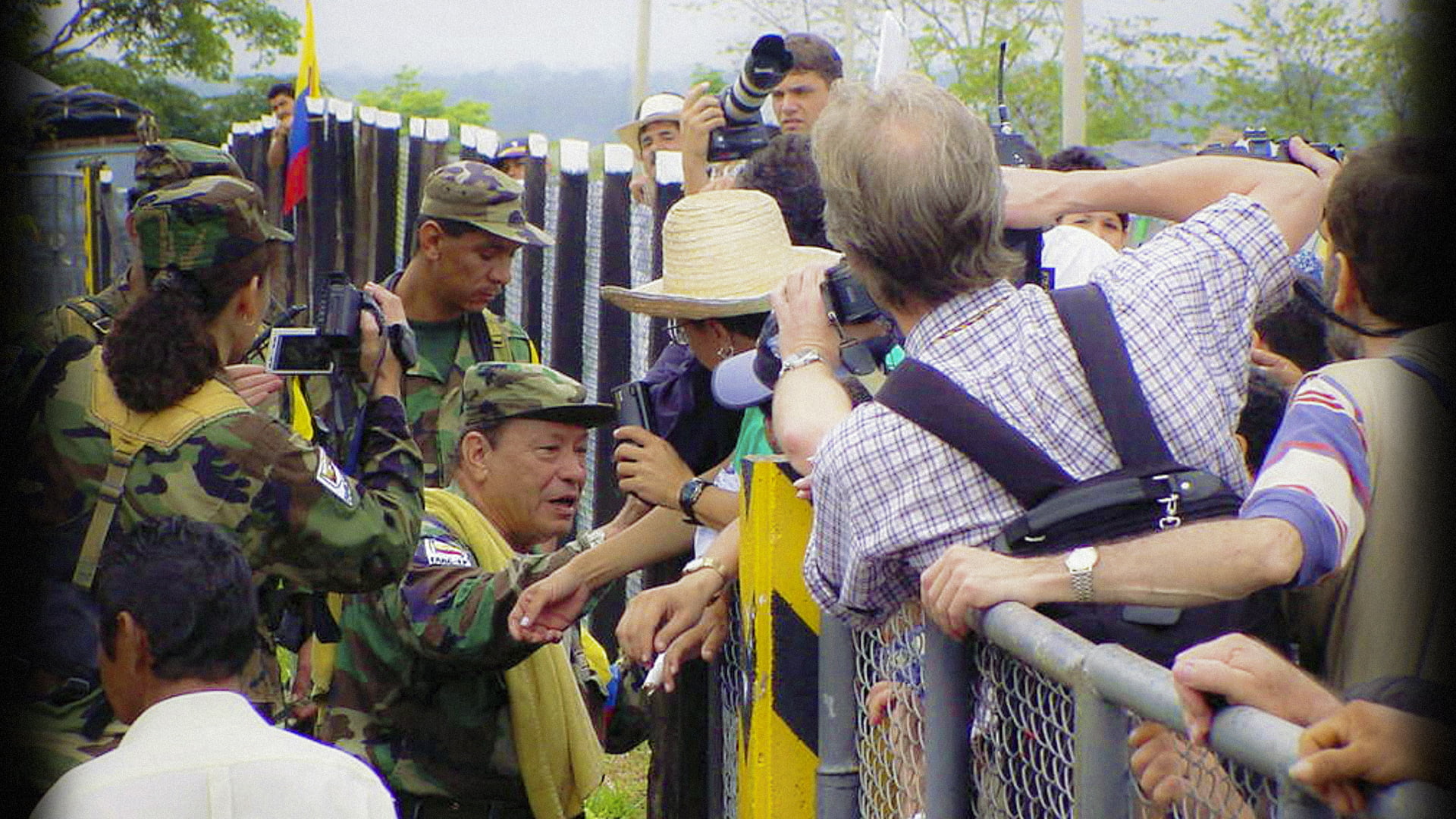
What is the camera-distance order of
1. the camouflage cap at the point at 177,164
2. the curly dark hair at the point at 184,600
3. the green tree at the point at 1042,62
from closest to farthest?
the curly dark hair at the point at 184,600
the camouflage cap at the point at 177,164
the green tree at the point at 1042,62

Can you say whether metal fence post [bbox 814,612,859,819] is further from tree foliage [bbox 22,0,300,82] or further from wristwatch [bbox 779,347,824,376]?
tree foliage [bbox 22,0,300,82]

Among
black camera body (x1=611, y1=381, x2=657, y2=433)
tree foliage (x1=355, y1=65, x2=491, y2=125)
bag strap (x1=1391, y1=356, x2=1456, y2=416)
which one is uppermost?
bag strap (x1=1391, y1=356, x2=1456, y2=416)

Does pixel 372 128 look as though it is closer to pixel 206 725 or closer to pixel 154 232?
pixel 154 232

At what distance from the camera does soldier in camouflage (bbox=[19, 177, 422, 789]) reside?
317 cm

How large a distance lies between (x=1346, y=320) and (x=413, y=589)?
83.0 inches

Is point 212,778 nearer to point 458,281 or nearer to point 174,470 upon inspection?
point 174,470

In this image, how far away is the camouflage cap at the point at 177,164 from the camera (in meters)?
5.53

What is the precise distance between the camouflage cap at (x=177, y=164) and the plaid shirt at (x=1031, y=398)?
131 inches

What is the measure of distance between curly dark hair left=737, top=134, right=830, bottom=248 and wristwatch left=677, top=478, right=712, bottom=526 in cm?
70

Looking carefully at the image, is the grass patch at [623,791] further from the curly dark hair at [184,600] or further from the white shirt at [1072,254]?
the curly dark hair at [184,600]

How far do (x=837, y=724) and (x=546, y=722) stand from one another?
939 millimetres

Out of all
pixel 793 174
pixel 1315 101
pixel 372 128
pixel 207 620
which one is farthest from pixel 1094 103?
pixel 207 620

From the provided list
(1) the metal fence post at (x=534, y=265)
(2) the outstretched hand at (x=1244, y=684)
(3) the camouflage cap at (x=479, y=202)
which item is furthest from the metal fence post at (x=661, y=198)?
(2) the outstretched hand at (x=1244, y=684)

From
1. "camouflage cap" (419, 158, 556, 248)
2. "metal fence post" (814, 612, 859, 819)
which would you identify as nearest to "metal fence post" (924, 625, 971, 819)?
"metal fence post" (814, 612, 859, 819)
